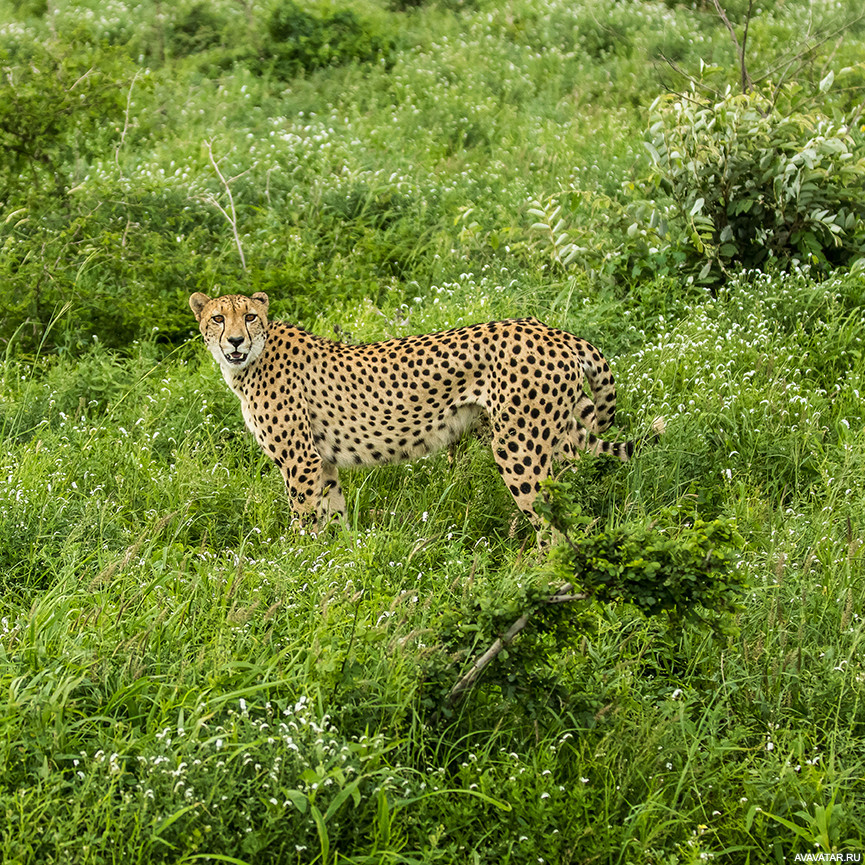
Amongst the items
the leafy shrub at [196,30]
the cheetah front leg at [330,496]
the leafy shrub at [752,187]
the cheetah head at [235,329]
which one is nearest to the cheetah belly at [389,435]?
the cheetah front leg at [330,496]

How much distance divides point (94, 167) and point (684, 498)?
20.1ft

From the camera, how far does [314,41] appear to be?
11.5 metres

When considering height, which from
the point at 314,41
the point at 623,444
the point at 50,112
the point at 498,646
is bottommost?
the point at 498,646

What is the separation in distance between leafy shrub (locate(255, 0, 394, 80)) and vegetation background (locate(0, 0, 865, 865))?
1.40m

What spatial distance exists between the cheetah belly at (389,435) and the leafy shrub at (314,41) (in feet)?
24.6

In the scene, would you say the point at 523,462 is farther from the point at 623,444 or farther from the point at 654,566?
the point at 654,566

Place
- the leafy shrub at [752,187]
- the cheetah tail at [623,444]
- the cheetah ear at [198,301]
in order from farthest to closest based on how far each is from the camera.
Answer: the leafy shrub at [752,187] < the cheetah ear at [198,301] < the cheetah tail at [623,444]

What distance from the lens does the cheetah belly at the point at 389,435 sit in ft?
16.1

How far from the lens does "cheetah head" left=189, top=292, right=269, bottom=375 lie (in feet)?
16.3

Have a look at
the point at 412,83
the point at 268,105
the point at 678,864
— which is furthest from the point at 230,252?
the point at 678,864

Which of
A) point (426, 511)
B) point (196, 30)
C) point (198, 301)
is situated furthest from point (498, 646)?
point (196, 30)

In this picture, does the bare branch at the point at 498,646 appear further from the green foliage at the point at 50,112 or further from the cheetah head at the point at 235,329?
the green foliage at the point at 50,112

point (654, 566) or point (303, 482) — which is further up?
point (654, 566)

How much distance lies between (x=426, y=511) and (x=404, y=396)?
1.89 ft
